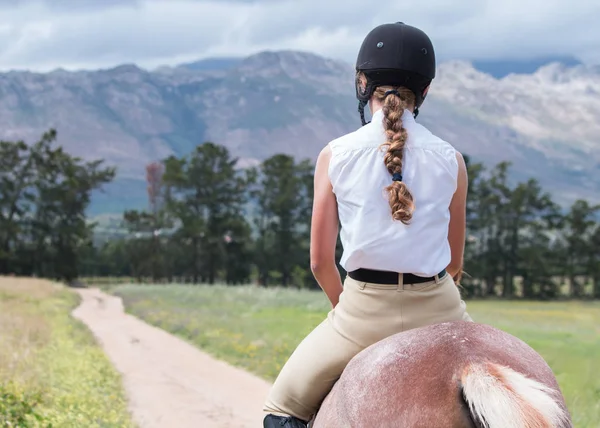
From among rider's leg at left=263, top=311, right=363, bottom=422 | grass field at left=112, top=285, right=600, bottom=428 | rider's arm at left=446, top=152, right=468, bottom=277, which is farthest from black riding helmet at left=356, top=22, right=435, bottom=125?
grass field at left=112, top=285, right=600, bottom=428

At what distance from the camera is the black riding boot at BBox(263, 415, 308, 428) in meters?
3.34

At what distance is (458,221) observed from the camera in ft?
11.3

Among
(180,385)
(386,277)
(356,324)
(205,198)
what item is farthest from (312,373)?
(205,198)

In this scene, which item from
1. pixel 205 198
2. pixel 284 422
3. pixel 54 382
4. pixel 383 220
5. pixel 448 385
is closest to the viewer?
pixel 448 385

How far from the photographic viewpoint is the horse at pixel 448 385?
A: 239 cm

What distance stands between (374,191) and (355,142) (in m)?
0.23

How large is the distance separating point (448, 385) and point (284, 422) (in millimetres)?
982

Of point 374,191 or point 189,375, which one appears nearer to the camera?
point 374,191

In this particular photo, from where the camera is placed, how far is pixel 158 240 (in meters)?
78.9

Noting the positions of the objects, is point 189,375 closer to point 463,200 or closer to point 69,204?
point 463,200

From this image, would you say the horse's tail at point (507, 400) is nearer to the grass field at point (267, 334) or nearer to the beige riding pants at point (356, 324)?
the beige riding pants at point (356, 324)

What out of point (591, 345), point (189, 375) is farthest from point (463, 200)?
point (591, 345)

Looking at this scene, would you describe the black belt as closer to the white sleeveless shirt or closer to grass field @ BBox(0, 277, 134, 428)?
the white sleeveless shirt

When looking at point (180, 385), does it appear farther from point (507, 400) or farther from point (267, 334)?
point (507, 400)
